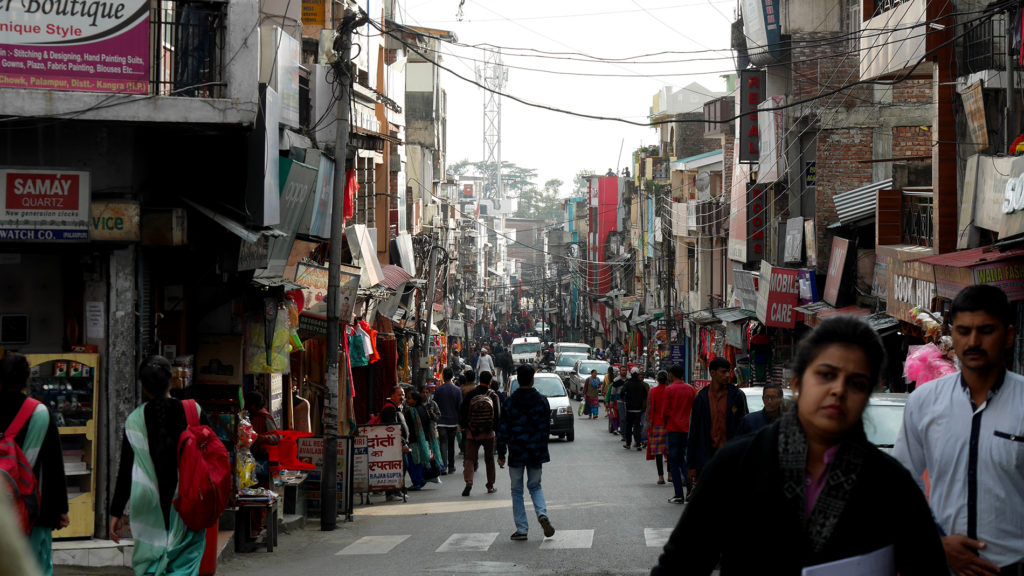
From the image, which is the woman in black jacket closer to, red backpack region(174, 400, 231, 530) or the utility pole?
red backpack region(174, 400, 231, 530)

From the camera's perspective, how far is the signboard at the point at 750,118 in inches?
1328

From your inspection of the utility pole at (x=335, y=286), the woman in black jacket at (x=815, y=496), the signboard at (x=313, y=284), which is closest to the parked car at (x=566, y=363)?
the signboard at (x=313, y=284)

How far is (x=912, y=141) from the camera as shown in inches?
1169

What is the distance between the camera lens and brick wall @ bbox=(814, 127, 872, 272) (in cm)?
2998

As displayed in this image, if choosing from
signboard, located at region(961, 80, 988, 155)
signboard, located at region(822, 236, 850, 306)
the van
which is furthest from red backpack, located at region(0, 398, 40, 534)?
the van

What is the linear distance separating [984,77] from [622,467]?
1079 centimetres

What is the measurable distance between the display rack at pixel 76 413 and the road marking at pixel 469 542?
3642 millimetres

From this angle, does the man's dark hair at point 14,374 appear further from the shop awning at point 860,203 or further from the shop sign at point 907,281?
the shop awning at point 860,203

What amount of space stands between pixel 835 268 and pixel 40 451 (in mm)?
21639

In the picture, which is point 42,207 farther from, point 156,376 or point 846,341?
point 846,341

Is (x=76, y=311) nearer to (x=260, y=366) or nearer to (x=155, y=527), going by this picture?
(x=260, y=366)

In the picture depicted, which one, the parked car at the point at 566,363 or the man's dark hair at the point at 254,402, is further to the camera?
the parked car at the point at 566,363

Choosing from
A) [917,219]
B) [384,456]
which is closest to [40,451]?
[384,456]

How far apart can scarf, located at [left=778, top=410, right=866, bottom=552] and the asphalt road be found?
7.90 meters
